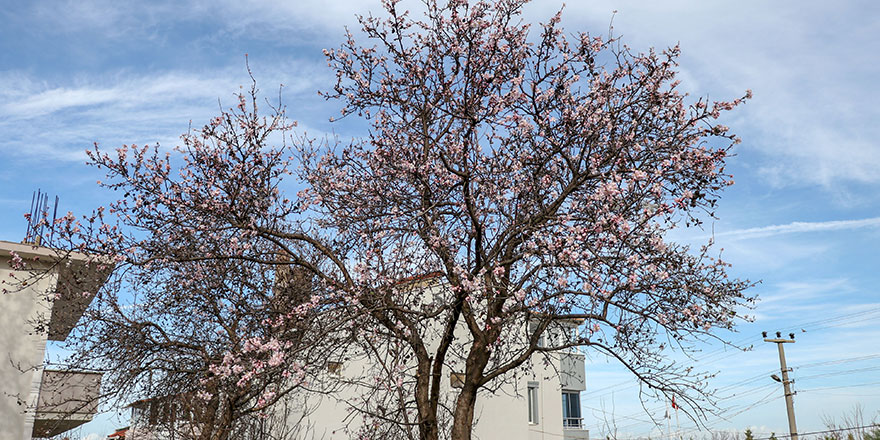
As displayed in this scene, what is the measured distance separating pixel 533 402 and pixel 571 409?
333 inches

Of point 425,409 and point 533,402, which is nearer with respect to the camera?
point 425,409

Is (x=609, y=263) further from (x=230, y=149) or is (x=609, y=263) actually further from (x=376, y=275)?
(x=230, y=149)

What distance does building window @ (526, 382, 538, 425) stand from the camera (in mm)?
29766

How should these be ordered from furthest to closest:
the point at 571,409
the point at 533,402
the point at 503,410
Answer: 1. the point at 571,409
2. the point at 533,402
3. the point at 503,410

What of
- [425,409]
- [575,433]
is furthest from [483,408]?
[425,409]

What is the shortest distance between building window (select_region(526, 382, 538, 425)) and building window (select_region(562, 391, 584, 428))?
7430mm

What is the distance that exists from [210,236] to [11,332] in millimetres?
8855

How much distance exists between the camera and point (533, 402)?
30047 mm

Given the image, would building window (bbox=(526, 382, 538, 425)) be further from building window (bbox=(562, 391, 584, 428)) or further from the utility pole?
the utility pole

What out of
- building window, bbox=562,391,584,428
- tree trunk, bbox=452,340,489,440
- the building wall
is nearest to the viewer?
tree trunk, bbox=452,340,489,440

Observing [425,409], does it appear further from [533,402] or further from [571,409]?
[571,409]

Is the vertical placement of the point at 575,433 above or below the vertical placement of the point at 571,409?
below

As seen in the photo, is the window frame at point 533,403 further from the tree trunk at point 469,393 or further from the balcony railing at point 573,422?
the tree trunk at point 469,393

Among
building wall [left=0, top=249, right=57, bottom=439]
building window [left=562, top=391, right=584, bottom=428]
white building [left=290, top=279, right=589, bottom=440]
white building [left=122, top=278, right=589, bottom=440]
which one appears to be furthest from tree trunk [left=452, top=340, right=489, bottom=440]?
building window [left=562, top=391, right=584, bottom=428]
